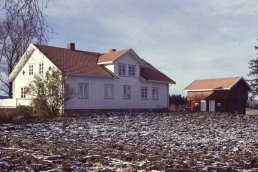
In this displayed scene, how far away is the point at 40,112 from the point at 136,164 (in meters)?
19.8

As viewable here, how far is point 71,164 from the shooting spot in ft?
32.4

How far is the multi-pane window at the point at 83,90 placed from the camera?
33.1m

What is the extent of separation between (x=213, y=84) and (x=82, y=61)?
17827 mm

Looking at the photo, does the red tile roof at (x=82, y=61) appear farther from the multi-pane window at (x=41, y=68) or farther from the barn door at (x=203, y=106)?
the barn door at (x=203, y=106)

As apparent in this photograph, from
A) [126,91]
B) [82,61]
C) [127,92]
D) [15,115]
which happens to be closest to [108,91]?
[126,91]

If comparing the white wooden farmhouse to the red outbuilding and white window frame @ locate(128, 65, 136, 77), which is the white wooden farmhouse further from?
the red outbuilding

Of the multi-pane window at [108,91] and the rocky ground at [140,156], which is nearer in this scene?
the rocky ground at [140,156]

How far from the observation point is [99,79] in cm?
3459

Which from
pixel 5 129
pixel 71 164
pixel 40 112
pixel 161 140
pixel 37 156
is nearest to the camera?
pixel 71 164

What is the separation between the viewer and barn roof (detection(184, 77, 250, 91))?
45088mm

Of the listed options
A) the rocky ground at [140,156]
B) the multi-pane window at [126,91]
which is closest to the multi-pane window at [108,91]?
the multi-pane window at [126,91]

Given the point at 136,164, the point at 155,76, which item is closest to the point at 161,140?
the point at 136,164

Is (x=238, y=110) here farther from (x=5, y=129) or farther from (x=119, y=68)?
(x=5, y=129)

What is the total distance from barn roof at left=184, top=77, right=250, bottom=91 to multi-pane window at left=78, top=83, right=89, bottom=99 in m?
17.4
